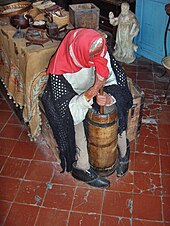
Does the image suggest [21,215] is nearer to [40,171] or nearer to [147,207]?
[40,171]

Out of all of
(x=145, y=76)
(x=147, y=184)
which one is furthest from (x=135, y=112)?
(x=145, y=76)

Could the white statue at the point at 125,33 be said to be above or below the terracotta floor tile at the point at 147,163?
above

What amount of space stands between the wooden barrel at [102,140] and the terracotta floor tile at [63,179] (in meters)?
0.26

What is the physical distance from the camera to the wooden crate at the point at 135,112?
278 centimetres

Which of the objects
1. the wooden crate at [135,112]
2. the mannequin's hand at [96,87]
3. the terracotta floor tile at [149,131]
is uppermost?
the mannequin's hand at [96,87]

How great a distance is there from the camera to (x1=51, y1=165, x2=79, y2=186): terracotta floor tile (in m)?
2.71

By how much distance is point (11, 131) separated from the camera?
3.35m

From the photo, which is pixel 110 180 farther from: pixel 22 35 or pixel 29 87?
pixel 22 35

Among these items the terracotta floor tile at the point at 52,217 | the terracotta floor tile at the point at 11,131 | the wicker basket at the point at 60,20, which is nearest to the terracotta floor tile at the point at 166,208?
the terracotta floor tile at the point at 52,217

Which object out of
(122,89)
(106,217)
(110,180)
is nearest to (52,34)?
(122,89)

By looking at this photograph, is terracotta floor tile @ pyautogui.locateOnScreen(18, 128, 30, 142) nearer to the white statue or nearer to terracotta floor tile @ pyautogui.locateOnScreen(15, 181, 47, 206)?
terracotta floor tile @ pyautogui.locateOnScreen(15, 181, 47, 206)

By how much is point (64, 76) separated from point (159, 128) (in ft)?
4.92

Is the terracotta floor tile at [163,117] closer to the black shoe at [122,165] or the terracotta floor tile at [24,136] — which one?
the black shoe at [122,165]

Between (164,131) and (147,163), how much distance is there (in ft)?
1.86
